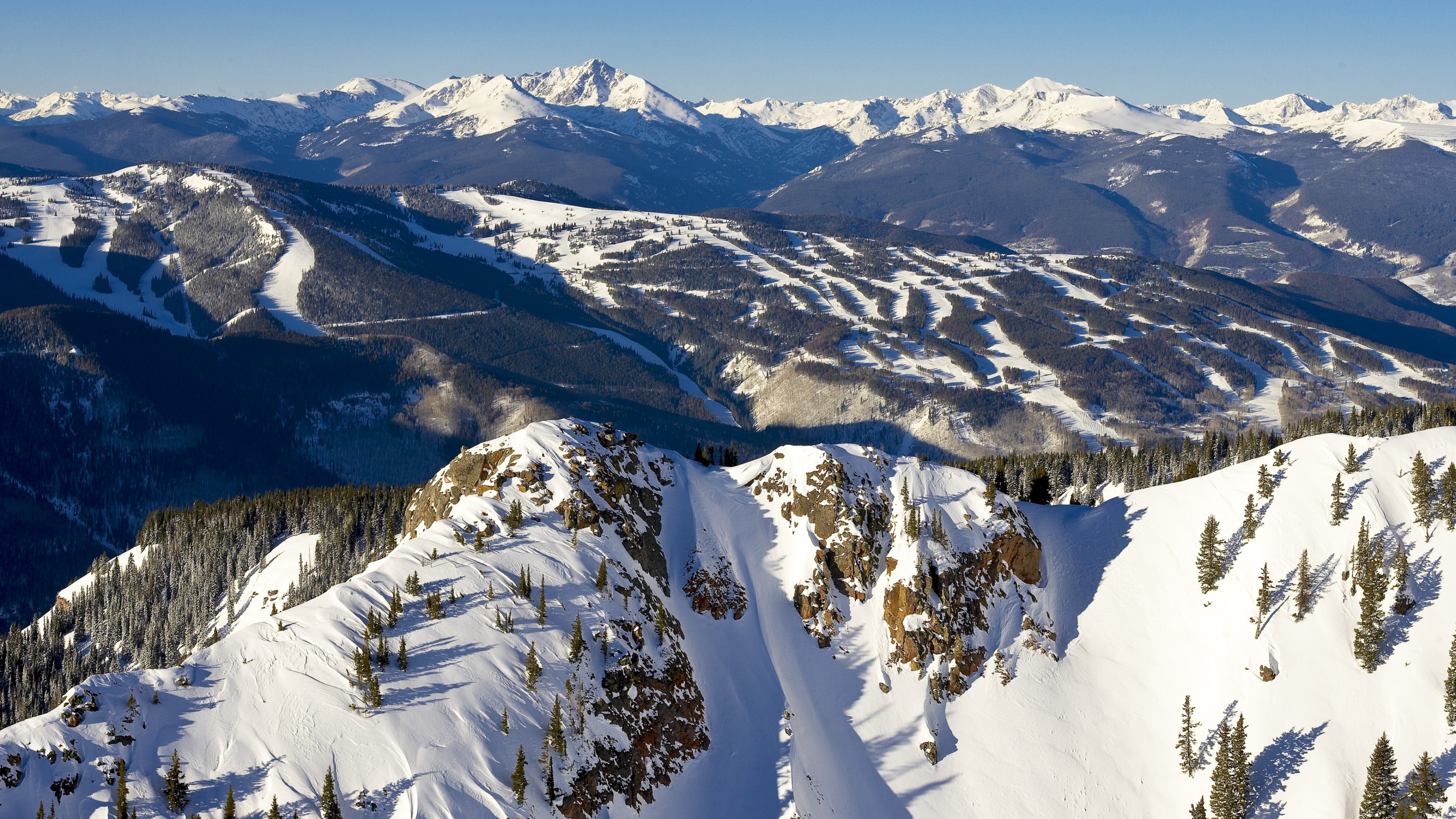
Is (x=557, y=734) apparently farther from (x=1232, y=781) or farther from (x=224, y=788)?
(x=1232, y=781)

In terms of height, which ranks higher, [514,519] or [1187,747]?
[514,519]

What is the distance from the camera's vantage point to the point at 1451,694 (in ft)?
295

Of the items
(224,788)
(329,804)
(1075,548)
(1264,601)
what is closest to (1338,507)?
(1264,601)

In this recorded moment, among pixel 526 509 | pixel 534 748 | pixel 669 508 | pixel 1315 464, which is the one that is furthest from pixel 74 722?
pixel 1315 464

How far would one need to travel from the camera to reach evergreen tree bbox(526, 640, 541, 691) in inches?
2982

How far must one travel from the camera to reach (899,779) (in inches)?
3637

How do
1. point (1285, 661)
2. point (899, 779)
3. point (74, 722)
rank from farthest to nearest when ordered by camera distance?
1. point (1285, 661)
2. point (899, 779)
3. point (74, 722)

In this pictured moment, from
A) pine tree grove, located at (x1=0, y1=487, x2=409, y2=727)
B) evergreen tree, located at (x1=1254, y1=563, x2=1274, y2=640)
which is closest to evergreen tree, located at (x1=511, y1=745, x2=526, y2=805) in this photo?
pine tree grove, located at (x1=0, y1=487, x2=409, y2=727)

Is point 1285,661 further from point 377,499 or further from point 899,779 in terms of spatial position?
point 377,499

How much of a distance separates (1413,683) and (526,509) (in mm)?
87624

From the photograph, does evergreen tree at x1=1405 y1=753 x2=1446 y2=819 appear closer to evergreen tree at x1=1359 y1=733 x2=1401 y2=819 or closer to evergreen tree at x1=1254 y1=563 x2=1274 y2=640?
evergreen tree at x1=1359 y1=733 x2=1401 y2=819

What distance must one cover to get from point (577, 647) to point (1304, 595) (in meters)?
75.0

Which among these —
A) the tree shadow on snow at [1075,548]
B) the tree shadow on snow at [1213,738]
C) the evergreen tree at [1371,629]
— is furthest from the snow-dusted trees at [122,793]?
the evergreen tree at [1371,629]

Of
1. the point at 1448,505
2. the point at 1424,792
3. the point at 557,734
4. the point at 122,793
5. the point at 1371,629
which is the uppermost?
the point at 1448,505
